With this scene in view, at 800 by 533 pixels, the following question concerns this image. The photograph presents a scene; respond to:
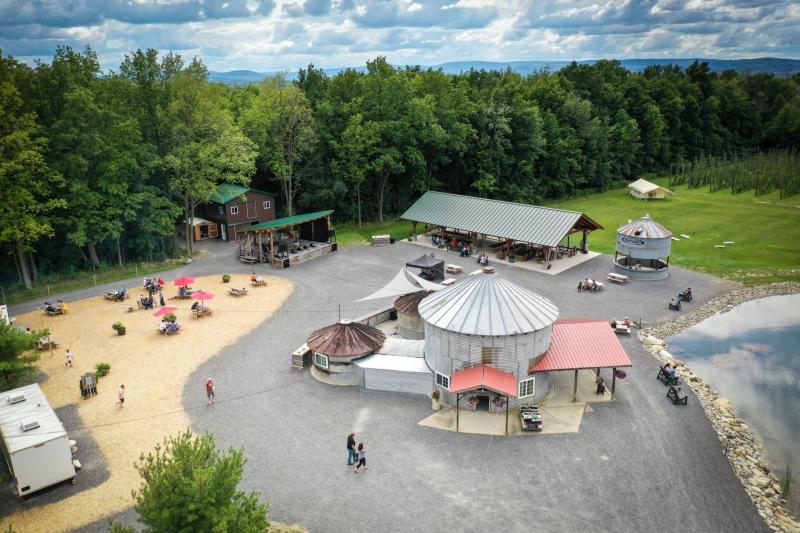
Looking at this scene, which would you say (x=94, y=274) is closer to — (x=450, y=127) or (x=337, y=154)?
(x=337, y=154)

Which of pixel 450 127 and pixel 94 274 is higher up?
pixel 450 127

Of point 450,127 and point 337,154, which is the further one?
point 450,127

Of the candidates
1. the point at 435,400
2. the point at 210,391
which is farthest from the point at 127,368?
the point at 435,400

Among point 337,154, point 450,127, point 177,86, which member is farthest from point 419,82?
point 177,86

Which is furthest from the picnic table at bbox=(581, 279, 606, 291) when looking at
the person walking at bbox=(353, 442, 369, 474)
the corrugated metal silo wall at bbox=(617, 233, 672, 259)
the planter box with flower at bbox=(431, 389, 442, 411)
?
the person walking at bbox=(353, 442, 369, 474)

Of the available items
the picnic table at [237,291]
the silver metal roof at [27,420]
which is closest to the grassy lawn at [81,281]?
the picnic table at [237,291]

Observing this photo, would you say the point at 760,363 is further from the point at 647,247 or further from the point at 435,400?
the point at 435,400

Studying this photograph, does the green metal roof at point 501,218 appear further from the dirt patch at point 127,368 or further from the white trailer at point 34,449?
the white trailer at point 34,449
